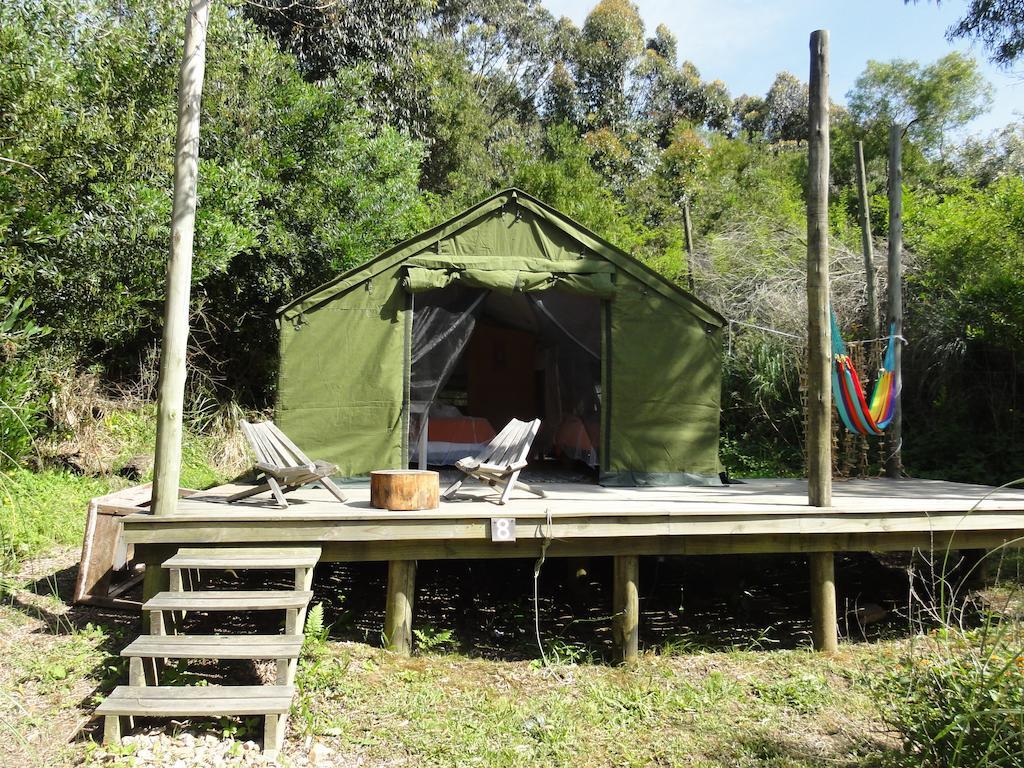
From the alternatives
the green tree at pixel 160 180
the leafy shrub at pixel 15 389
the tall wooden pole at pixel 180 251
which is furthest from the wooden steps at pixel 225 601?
the green tree at pixel 160 180

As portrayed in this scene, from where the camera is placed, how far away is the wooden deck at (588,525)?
13.1ft

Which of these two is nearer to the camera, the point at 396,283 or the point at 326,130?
the point at 396,283

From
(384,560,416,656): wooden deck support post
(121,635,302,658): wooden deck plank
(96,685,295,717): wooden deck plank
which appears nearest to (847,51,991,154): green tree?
(384,560,416,656): wooden deck support post

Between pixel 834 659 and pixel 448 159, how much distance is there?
39.4 feet

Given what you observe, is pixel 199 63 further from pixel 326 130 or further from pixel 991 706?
pixel 326 130

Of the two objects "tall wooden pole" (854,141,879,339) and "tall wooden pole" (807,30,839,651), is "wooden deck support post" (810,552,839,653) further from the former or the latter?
"tall wooden pole" (854,141,879,339)

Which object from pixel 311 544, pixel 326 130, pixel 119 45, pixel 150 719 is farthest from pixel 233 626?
pixel 326 130

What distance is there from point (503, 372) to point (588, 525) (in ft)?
17.8

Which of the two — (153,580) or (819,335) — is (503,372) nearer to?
(819,335)

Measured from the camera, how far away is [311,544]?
13.6 feet

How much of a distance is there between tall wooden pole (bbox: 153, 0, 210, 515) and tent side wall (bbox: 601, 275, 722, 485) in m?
3.19

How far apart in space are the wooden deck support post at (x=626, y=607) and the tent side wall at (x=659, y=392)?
1.57 metres

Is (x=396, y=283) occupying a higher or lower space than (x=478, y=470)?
higher

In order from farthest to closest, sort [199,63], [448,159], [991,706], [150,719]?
[448,159]
[199,63]
[150,719]
[991,706]
